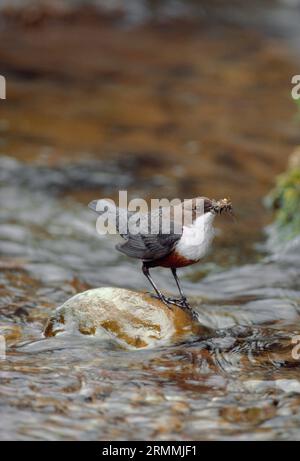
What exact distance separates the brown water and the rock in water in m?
0.11

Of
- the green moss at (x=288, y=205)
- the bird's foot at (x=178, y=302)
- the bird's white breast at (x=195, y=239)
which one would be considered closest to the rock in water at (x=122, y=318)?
the bird's foot at (x=178, y=302)

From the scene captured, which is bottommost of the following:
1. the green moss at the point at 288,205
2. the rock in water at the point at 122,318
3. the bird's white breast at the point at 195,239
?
the rock in water at the point at 122,318

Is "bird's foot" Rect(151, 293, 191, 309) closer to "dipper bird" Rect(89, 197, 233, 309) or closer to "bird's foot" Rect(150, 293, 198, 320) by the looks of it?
"bird's foot" Rect(150, 293, 198, 320)

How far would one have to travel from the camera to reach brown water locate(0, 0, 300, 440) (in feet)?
14.5

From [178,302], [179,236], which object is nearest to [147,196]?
[178,302]

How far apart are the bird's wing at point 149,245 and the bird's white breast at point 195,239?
0.05 meters

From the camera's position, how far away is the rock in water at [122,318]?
5242 millimetres

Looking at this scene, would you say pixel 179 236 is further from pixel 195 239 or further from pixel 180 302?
pixel 180 302

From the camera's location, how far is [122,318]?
525 centimetres

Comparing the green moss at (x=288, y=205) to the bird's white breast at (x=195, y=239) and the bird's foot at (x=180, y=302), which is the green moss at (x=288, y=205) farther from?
the bird's white breast at (x=195, y=239)

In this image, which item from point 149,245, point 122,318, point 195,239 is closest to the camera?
point 195,239

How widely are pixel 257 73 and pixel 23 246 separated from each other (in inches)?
361

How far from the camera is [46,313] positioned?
6.11 m

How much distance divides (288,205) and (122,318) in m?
4.23
